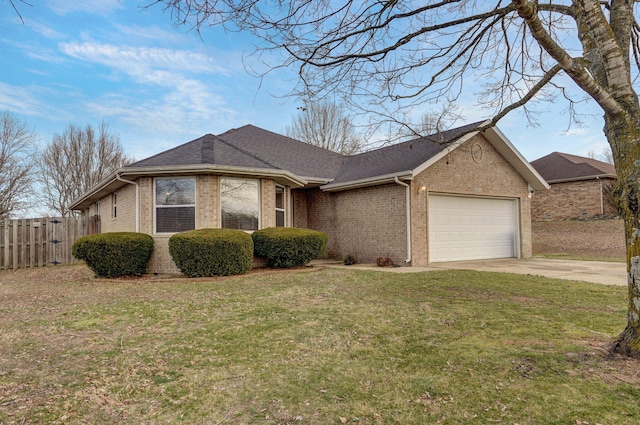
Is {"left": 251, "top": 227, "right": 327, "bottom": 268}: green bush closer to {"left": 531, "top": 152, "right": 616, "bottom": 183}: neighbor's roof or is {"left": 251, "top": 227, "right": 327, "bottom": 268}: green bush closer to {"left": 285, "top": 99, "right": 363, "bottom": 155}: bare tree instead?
{"left": 285, "top": 99, "right": 363, "bottom": 155}: bare tree

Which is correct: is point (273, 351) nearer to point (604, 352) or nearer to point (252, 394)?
point (252, 394)

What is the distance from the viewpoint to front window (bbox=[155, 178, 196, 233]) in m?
10.5

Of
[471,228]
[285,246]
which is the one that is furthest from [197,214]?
[471,228]

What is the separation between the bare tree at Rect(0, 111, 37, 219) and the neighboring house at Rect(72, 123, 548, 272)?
1124cm

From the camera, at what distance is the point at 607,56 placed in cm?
366

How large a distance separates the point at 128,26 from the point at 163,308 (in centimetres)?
398

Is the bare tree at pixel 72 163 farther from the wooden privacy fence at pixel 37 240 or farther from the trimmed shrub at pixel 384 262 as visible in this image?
the trimmed shrub at pixel 384 262

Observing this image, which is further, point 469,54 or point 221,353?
point 469,54

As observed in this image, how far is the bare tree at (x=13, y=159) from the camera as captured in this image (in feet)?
72.6

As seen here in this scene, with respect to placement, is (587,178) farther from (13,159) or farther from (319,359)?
(13,159)

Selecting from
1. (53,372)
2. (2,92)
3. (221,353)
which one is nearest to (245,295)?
(221,353)

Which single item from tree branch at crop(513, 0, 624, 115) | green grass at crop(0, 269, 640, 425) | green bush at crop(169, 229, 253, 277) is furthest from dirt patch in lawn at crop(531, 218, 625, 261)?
tree branch at crop(513, 0, 624, 115)

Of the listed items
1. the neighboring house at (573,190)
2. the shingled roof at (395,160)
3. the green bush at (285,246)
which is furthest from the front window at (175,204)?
the neighboring house at (573,190)

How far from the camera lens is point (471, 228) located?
44.1ft
